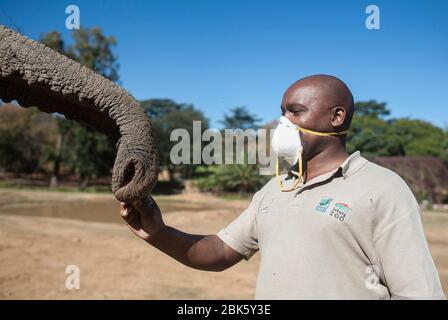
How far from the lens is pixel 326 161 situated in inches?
78.2

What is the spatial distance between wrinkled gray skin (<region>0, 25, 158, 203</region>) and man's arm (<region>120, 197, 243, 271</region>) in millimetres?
207

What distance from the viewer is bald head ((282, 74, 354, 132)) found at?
75.9 inches

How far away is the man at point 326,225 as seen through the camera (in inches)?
61.7

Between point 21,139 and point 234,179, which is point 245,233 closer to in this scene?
point 234,179

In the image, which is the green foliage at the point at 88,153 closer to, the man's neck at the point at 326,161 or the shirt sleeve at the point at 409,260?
the man's neck at the point at 326,161

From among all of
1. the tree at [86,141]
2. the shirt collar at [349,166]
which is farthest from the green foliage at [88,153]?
the shirt collar at [349,166]

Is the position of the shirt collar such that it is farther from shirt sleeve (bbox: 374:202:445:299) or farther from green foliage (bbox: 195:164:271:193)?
green foliage (bbox: 195:164:271:193)

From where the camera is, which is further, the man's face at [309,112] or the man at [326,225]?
the man's face at [309,112]

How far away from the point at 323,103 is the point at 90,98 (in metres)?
1.10

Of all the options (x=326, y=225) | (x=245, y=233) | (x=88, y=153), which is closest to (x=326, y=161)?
(x=326, y=225)

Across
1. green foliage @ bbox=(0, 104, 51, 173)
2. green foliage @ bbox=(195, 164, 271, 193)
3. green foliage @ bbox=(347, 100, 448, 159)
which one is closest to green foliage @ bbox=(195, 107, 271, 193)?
green foliage @ bbox=(195, 164, 271, 193)

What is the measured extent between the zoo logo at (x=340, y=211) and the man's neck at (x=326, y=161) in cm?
27
